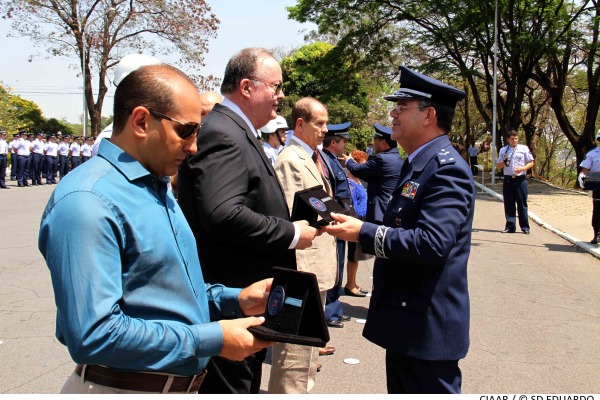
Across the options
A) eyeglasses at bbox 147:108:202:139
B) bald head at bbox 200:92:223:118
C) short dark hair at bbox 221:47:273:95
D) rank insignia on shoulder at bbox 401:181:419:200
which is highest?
short dark hair at bbox 221:47:273:95

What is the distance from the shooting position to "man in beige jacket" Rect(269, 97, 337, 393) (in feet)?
11.3

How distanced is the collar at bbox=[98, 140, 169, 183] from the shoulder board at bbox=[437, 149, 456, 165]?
1.43 meters

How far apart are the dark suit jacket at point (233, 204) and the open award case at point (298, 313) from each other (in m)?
0.68

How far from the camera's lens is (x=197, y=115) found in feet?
5.90

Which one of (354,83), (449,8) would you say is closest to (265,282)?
(449,8)

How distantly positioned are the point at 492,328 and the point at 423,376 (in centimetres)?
337

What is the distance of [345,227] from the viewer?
2.81 m

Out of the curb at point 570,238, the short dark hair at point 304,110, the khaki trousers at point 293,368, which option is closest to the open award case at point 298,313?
the khaki trousers at point 293,368

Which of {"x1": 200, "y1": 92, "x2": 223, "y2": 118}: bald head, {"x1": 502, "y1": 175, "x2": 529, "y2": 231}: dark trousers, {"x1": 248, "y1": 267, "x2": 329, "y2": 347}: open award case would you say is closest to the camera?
{"x1": 248, "y1": 267, "x2": 329, "y2": 347}: open award case

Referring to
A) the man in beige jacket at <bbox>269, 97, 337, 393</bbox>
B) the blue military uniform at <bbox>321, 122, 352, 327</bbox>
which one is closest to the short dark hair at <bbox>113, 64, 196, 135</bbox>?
the man in beige jacket at <bbox>269, 97, 337, 393</bbox>

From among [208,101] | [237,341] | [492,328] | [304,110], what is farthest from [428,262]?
[492,328]

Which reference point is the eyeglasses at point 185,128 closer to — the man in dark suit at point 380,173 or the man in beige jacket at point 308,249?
the man in beige jacket at point 308,249

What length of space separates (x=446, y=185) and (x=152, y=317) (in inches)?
57.9

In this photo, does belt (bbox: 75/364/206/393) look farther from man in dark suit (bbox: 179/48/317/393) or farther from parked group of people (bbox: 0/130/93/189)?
parked group of people (bbox: 0/130/93/189)
